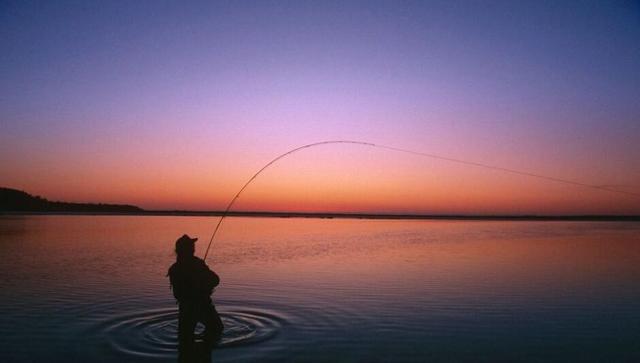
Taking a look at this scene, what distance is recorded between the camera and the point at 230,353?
9.33 metres

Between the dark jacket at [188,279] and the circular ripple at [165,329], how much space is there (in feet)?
4.60

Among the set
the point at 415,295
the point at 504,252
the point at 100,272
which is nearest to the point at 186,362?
the point at 415,295

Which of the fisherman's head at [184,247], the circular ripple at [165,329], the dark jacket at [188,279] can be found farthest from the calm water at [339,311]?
the fisherman's head at [184,247]

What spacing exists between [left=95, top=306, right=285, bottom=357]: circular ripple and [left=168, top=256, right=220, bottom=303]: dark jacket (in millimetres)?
1402

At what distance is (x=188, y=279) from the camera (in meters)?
8.72

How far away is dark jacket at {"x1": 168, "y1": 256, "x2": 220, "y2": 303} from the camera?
871 cm

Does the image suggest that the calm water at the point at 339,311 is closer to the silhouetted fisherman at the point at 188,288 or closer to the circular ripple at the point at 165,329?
the circular ripple at the point at 165,329

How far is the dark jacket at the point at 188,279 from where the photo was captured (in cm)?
871

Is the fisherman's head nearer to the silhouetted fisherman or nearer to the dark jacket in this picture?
the silhouetted fisherman

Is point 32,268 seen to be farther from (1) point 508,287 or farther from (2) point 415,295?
(1) point 508,287

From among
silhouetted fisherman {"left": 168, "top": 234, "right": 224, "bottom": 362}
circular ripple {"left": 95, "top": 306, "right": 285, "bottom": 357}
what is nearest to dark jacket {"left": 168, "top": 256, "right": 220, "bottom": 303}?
silhouetted fisherman {"left": 168, "top": 234, "right": 224, "bottom": 362}

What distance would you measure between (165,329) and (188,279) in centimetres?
330

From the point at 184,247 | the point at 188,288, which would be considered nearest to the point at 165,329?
the point at 188,288

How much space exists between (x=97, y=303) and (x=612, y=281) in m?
19.6
